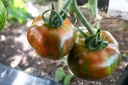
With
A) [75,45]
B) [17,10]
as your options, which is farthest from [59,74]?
[75,45]

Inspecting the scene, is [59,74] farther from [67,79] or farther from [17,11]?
[17,11]

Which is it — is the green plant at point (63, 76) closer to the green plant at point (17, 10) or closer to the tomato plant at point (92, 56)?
the green plant at point (17, 10)

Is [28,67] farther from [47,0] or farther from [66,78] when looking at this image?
[47,0]

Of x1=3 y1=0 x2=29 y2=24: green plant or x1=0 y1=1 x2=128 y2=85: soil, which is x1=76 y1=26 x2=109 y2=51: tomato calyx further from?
x1=3 y1=0 x2=29 y2=24: green plant

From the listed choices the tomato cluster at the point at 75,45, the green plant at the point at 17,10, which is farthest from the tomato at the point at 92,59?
the green plant at the point at 17,10

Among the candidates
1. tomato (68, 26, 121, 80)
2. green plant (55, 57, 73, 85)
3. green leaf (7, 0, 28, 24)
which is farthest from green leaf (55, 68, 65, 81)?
tomato (68, 26, 121, 80)
